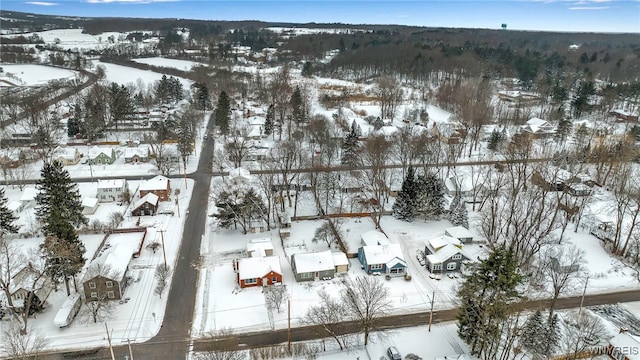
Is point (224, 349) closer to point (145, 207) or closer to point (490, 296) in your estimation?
point (490, 296)

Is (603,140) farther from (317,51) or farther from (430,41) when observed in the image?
(430,41)

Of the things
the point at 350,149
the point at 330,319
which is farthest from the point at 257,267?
the point at 350,149

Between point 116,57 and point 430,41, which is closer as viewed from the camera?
point 116,57

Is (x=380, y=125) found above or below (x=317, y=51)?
below

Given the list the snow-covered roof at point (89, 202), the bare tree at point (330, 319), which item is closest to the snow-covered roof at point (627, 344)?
the bare tree at point (330, 319)

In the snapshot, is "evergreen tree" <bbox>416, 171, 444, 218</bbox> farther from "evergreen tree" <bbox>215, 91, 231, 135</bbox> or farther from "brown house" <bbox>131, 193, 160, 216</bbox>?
"evergreen tree" <bbox>215, 91, 231, 135</bbox>

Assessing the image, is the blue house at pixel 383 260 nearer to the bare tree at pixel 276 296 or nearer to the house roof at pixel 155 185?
the bare tree at pixel 276 296

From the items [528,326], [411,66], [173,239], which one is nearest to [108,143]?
[173,239]
